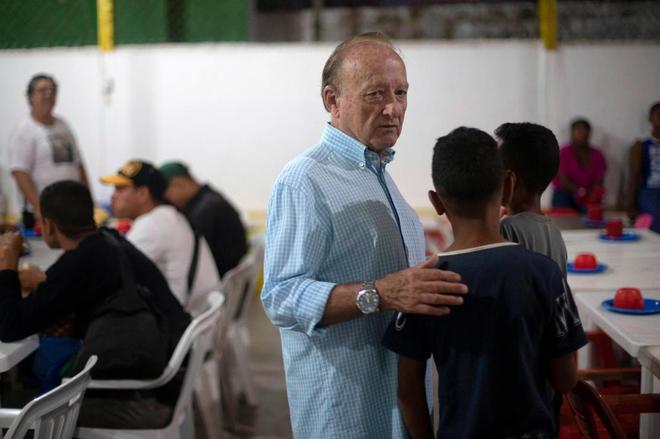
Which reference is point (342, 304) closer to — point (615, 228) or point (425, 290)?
point (425, 290)

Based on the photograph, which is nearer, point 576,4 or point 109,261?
point 109,261

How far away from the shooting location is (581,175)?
4844mm

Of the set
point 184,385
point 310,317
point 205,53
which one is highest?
point 205,53

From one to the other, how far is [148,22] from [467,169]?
249 inches

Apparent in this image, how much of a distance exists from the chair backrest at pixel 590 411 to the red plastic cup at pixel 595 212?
7.84 ft

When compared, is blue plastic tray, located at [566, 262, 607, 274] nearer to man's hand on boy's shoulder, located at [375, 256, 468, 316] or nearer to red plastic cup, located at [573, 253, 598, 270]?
red plastic cup, located at [573, 253, 598, 270]

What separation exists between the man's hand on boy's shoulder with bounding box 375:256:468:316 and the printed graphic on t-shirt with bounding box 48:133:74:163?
3.91m

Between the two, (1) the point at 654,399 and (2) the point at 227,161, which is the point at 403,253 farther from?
(2) the point at 227,161

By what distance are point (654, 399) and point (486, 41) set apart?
17.3ft

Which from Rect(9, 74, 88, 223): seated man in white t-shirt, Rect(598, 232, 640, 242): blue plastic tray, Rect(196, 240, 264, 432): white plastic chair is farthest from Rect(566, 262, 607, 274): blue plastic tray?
Rect(9, 74, 88, 223): seated man in white t-shirt

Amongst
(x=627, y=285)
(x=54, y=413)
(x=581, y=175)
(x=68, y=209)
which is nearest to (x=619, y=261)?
(x=627, y=285)

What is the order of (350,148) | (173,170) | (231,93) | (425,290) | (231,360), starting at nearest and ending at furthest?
(425,290) → (350,148) → (231,360) → (173,170) → (231,93)

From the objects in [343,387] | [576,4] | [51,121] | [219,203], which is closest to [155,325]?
→ [343,387]

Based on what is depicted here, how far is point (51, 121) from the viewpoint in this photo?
205 inches
